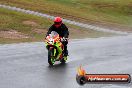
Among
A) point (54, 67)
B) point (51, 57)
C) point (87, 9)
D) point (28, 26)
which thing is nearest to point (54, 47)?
point (51, 57)

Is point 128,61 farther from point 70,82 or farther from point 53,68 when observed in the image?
point 70,82

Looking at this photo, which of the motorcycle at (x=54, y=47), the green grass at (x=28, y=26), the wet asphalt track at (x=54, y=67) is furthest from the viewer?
the green grass at (x=28, y=26)

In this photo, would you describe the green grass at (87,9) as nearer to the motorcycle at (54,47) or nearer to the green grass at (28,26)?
the green grass at (28,26)

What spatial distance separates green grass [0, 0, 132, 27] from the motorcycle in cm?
3143

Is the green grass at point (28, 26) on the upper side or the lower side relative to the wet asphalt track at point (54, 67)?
lower

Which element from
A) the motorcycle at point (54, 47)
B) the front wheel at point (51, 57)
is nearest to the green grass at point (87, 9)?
the motorcycle at point (54, 47)

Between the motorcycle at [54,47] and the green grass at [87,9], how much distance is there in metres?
31.4

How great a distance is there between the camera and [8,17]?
4156 cm

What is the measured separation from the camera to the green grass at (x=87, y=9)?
2005 inches

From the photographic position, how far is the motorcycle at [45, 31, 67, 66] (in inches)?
688

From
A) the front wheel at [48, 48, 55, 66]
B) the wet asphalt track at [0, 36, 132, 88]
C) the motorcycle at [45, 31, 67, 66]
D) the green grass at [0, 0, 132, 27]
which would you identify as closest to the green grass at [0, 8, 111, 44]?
the green grass at [0, 0, 132, 27]

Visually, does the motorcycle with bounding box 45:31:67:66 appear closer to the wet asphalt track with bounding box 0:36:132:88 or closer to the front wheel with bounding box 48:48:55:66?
the front wheel with bounding box 48:48:55:66

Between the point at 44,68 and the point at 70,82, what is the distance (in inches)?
117

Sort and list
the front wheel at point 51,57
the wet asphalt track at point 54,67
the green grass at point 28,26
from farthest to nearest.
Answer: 1. the green grass at point 28,26
2. the front wheel at point 51,57
3. the wet asphalt track at point 54,67
